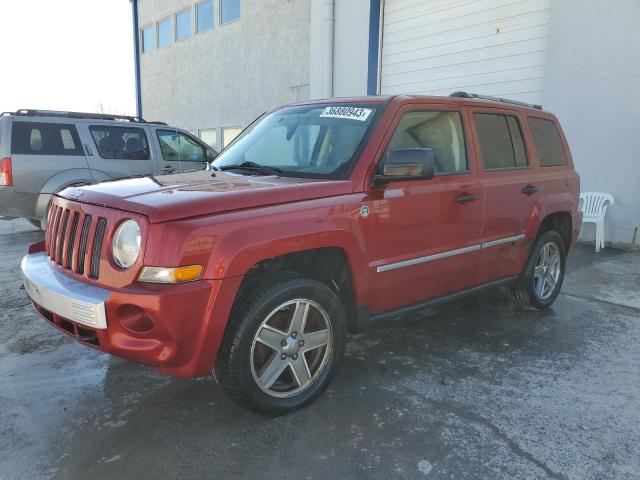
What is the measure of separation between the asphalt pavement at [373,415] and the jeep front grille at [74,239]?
35.7 inches

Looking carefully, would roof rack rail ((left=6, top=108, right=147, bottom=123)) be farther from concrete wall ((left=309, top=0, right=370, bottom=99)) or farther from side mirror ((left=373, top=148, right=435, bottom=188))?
side mirror ((left=373, top=148, right=435, bottom=188))

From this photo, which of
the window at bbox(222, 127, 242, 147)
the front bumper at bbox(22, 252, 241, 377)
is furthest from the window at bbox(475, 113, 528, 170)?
the window at bbox(222, 127, 242, 147)

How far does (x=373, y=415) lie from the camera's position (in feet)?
9.62

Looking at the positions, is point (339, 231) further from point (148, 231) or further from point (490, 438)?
point (490, 438)

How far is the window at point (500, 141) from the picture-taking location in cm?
399

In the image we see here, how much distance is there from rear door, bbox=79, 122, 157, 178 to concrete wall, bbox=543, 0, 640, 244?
6737 millimetres

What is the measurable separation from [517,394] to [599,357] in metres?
1.08

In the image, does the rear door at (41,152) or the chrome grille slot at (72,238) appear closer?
the chrome grille slot at (72,238)

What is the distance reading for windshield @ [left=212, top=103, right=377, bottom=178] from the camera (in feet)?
10.7

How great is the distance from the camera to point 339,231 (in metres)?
2.93

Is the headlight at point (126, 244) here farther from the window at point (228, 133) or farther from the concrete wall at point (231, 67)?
the window at point (228, 133)

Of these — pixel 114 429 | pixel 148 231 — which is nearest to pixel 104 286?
pixel 148 231

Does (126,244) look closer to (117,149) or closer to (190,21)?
(117,149)

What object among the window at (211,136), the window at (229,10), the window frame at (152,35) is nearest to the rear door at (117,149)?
the window at (211,136)
